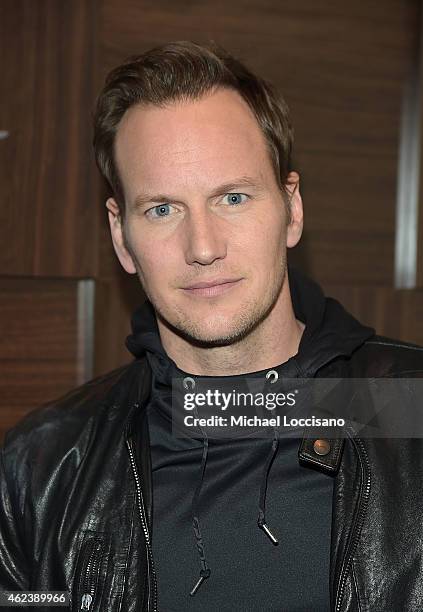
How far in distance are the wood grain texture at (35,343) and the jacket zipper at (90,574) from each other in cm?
48

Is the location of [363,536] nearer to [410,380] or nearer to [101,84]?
[410,380]

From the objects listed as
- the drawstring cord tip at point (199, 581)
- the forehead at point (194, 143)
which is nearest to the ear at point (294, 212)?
the forehead at point (194, 143)

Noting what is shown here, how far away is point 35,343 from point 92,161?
0.42 m

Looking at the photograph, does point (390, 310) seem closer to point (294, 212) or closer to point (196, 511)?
point (294, 212)

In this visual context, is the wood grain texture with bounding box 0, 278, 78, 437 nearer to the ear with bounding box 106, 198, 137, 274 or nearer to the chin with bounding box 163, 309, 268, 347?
the ear with bounding box 106, 198, 137, 274

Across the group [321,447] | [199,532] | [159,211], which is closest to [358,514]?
[321,447]

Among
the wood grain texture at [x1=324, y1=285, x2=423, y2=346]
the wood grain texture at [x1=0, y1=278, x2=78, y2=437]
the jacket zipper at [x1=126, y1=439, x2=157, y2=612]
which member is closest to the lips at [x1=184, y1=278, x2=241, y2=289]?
the jacket zipper at [x1=126, y1=439, x2=157, y2=612]

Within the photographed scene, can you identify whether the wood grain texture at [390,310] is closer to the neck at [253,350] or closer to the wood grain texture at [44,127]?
the neck at [253,350]

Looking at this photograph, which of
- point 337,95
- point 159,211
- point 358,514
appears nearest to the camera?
point 358,514

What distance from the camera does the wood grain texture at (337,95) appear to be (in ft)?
6.65

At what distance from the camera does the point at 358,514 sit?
142 centimetres

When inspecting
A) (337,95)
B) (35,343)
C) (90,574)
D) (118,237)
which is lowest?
(90,574)

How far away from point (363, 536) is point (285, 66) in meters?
1.12

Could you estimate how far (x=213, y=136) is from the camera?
1619 millimetres
